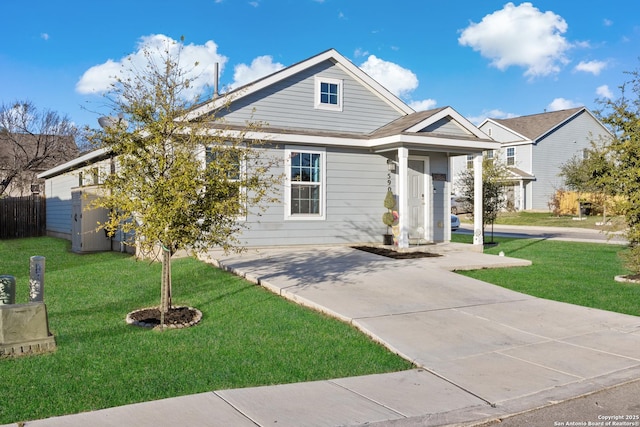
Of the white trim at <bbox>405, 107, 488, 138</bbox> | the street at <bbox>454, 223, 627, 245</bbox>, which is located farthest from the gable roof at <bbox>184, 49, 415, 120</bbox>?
the street at <bbox>454, 223, 627, 245</bbox>

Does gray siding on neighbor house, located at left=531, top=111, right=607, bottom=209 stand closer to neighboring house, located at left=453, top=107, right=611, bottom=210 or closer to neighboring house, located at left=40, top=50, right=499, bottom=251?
neighboring house, located at left=453, top=107, right=611, bottom=210

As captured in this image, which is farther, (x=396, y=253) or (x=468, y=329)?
(x=396, y=253)

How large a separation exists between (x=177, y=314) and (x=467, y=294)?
15.5ft

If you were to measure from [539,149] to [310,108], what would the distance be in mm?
29927

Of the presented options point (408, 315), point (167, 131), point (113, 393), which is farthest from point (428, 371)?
point (167, 131)

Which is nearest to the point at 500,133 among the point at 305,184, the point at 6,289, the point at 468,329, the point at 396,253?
the point at 305,184

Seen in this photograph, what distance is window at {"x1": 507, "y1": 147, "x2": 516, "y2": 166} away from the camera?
40.5 metres

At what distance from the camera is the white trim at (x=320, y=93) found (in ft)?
48.6

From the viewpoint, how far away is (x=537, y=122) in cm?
4138

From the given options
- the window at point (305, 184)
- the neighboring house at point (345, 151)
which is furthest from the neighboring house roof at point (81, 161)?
the window at point (305, 184)

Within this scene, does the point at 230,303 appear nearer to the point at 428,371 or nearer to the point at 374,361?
the point at 374,361

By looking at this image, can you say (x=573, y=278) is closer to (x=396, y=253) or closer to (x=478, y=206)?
(x=396, y=253)

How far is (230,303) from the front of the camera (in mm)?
7980

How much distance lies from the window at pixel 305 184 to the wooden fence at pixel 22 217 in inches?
613
